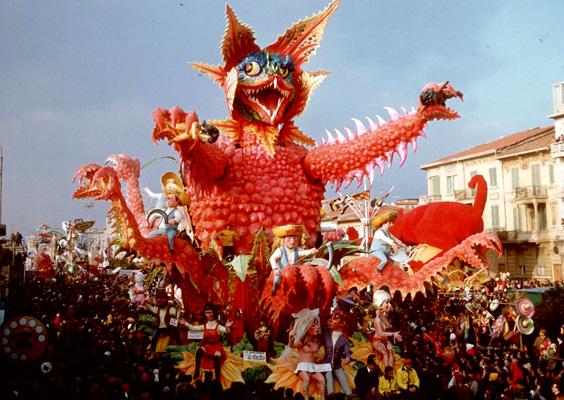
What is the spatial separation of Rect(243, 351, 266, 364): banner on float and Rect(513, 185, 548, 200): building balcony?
26.3 metres

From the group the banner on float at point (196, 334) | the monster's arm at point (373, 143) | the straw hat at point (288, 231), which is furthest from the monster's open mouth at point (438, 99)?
the banner on float at point (196, 334)

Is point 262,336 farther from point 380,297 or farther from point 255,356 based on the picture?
point 380,297

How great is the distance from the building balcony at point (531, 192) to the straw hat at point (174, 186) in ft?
83.1

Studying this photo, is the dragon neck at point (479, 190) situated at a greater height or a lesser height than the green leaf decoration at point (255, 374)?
greater

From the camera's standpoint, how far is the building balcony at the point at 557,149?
88.4ft

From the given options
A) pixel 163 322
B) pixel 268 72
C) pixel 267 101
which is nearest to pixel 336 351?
pixel 163 322

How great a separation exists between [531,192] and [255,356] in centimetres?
2661

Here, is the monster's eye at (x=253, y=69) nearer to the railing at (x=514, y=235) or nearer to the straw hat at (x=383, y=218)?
the straw hat at (x=383, y=218)

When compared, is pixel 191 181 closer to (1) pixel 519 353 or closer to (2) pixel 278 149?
(2) pixel 278 149

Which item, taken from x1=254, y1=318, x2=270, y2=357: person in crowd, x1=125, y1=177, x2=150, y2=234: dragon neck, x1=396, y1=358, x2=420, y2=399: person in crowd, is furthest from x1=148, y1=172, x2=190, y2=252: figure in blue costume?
x1=396, y1=358, x2=420, y2=399: person in crowd

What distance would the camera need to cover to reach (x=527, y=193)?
3053cm

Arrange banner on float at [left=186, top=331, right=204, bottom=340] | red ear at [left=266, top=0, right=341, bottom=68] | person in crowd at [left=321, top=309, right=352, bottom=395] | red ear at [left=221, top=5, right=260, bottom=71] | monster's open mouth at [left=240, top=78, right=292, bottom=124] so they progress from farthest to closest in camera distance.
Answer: red ear at [left=266, top=0, right=341, bottom=68] → monster's open mouth at [left=240, top=78, right=292, bottom=124] → red ear at [left=221, top=5, right=260, bottom=71] → banner on float at [left=186, top=331, right=204, bottom=340] → person in crowd at [left=321, top=309, right=352, bottom=395]

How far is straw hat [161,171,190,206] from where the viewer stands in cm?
915

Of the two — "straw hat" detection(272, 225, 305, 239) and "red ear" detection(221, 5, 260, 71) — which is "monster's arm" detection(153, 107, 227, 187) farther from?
"red ear" detection(221, 5, 260, 71)
